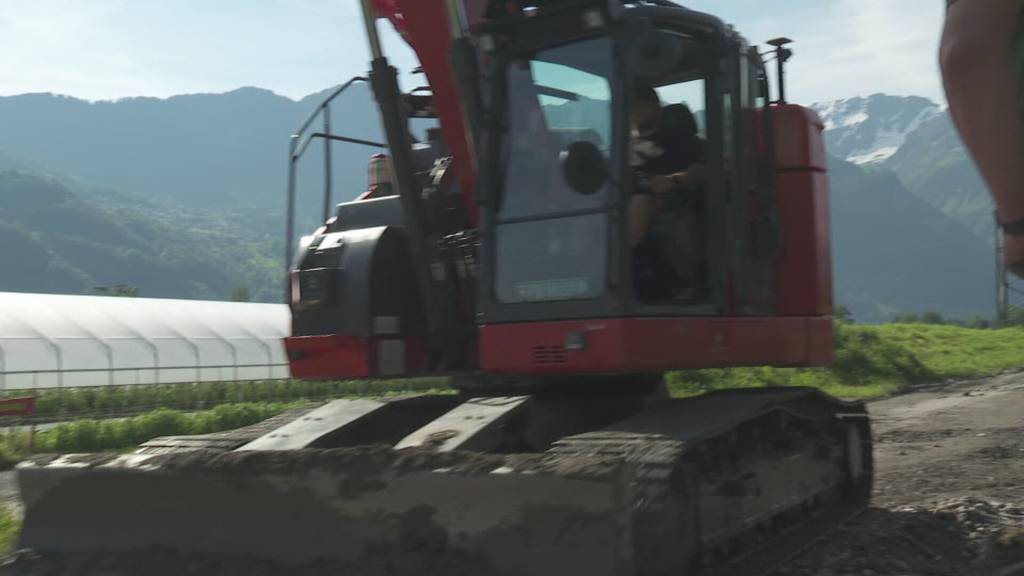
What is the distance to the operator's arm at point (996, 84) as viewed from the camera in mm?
1272

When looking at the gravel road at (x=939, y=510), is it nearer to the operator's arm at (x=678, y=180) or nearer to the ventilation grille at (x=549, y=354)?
the ventilation grille at (x=549, y=354)

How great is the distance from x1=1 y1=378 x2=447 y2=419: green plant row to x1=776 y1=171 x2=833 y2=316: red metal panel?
19236 millimetres

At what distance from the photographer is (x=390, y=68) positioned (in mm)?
6305

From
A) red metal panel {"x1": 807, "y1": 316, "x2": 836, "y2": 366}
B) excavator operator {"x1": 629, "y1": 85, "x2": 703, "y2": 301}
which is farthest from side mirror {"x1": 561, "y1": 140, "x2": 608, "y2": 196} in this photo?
red metal panel {"x1": 807, "y1": 316, "x2": 836, "y2": 366}

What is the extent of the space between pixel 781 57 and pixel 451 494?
3.46 meters

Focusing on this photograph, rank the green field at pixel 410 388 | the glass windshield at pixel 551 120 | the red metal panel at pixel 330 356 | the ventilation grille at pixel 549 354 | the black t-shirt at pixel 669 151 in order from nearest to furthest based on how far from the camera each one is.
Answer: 1. the ventilation grille at pixel 549 354
2. the glass windshield at pixel 551 120
3. the black t-shirt at pixel 669 151
4. the red metal panel at pixel 330 356
5. the green field at pixel 410 388

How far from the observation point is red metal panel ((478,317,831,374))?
4902mm

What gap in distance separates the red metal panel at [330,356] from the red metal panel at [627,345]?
0.87m

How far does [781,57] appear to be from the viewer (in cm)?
650

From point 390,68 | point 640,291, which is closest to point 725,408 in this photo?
point 640,291

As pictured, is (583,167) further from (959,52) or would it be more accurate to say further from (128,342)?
(128,342)

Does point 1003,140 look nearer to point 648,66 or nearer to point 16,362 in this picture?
point 648,66

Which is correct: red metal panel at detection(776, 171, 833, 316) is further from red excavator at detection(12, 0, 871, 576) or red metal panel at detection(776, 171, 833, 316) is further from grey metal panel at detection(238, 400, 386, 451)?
grey metal panel at detection(238, 400, 386, 451)

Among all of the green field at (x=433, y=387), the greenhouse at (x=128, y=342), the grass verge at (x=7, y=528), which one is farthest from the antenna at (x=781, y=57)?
the greenhouse at (x=128, y=342)
